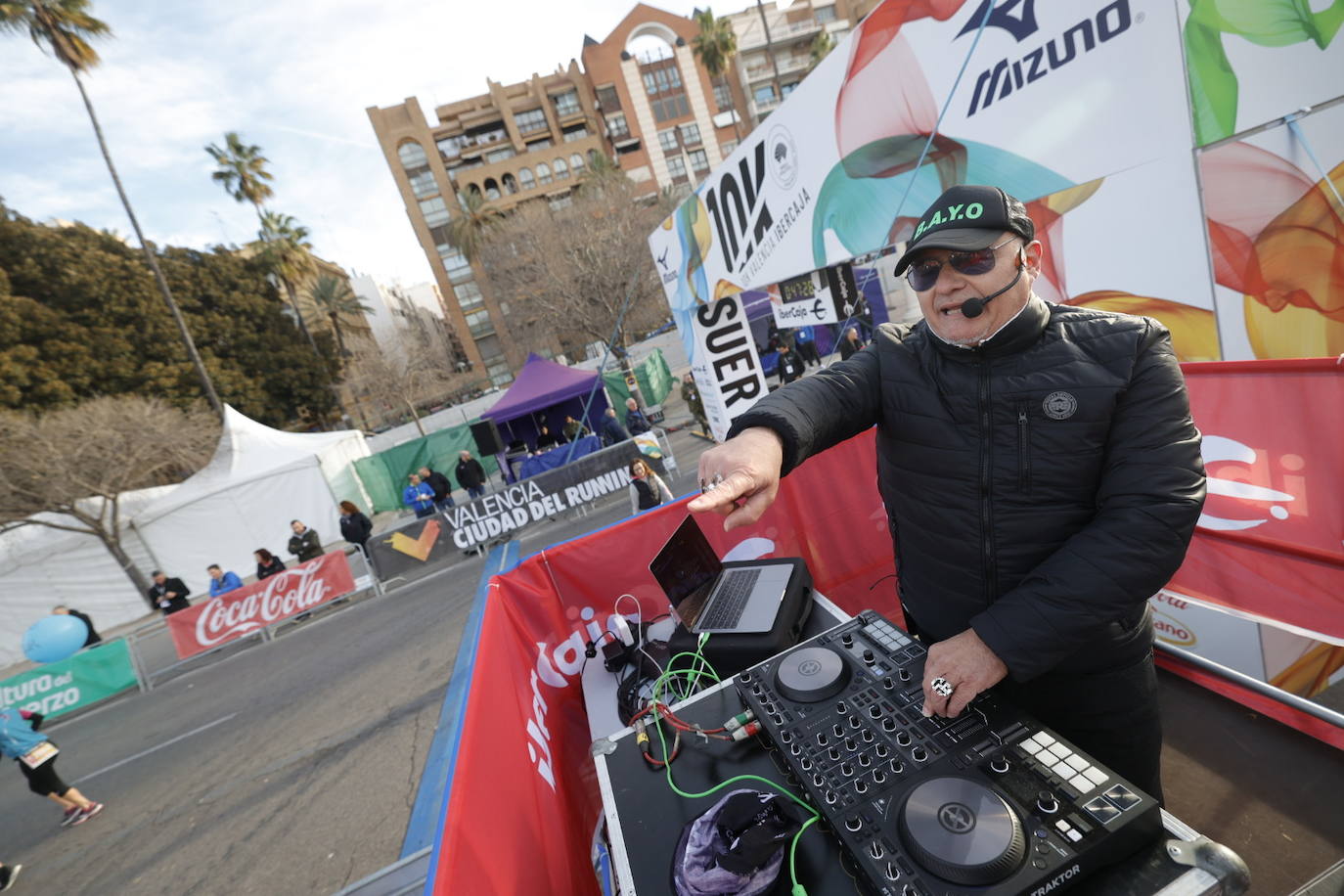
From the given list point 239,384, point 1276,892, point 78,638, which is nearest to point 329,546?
point 78,638

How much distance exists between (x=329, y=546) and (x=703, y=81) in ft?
152

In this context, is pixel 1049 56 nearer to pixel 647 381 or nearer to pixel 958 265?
pixel 958 265

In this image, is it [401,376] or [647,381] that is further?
[401,376]

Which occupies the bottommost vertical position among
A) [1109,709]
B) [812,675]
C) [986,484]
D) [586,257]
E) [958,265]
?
[1109,709]

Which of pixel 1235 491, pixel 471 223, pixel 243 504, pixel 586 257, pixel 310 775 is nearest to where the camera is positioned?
pixel 1235 491

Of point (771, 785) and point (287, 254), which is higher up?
point (287, 254)

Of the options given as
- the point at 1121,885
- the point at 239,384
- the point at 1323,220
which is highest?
the point at 239,384

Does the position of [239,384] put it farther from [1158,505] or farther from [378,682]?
[1158,505]

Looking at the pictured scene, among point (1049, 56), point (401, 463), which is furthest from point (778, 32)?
point (1049, 56)

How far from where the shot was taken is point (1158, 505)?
125cm

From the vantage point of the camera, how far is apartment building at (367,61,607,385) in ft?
148

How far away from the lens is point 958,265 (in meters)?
1.43

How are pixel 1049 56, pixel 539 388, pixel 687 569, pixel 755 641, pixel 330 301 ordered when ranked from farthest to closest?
pixel 330 301
pixel 539 388
pixel 1049 56
pixel 687 569
pixel 755 641

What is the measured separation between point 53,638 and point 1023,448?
11130 mm
